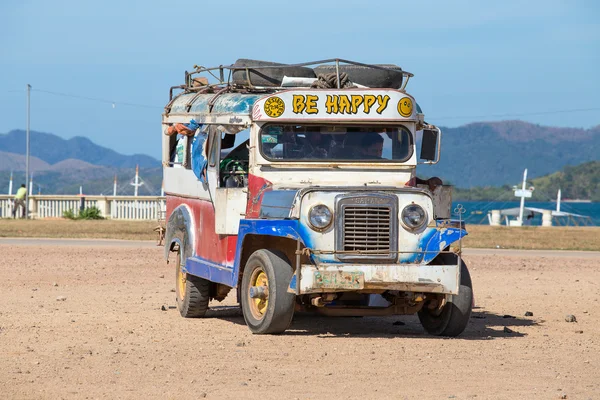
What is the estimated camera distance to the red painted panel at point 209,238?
13461 mm

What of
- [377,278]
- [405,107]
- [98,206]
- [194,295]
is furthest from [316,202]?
[98,206]

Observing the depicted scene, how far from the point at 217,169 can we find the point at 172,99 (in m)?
2.65

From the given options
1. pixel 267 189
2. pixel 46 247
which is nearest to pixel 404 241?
pixel 267 189

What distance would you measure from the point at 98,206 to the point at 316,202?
36.6 metres

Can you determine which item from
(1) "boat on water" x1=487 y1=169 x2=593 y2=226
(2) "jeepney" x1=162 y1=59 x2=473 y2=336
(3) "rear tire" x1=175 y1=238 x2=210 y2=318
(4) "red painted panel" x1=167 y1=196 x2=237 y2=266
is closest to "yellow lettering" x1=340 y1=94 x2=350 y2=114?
(2) "jeepney" x1=162 y1=59 x2=473 y2=336

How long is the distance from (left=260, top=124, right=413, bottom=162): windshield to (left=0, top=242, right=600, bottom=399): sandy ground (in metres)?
2.01

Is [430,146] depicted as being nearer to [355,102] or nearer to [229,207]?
[355,102]

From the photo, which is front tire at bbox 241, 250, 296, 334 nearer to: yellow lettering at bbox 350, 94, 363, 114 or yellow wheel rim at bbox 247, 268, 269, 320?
yellow wheel rim at bbox 247, 268, 269, 320

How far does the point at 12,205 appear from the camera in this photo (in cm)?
4944

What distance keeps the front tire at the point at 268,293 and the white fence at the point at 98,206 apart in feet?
107

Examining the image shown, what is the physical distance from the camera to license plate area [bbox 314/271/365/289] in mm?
11922

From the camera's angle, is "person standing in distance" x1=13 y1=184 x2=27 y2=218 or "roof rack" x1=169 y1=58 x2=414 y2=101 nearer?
"roof rack" x1=169 y1=58 x2=414 y2=101

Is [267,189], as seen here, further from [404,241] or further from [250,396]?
[250,396]

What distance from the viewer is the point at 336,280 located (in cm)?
1192
